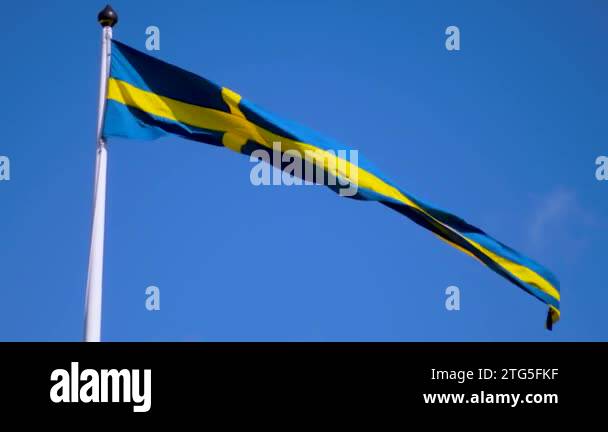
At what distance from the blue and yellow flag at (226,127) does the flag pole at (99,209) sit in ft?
0.64

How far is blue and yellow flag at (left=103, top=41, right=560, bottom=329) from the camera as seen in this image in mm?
19594

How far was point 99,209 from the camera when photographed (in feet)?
58.6

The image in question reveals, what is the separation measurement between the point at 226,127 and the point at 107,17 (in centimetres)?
221

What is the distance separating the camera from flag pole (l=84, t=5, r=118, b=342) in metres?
17.2

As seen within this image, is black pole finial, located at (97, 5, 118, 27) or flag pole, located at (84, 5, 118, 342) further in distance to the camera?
black pole finial, located at (97, 5, 118, 27)

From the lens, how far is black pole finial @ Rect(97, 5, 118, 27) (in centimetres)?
1934

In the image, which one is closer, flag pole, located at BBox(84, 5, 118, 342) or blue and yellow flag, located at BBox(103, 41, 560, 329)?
flag pole, located at BBox(84, 5, 118, 342)

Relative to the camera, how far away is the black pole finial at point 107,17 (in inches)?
762

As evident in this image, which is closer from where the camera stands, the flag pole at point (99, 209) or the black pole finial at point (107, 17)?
the flag pole at point (99, 209)

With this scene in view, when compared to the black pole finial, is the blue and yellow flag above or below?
below

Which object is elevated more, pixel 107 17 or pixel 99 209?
pixel 107 17
